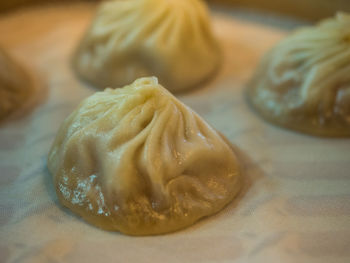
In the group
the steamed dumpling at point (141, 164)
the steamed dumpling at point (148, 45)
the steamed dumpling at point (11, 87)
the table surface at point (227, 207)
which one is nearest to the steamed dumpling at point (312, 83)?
the table surface at point (227, 207)

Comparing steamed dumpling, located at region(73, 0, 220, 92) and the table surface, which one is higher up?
steamed dumpling, located at region(73, 0, 220, 92)

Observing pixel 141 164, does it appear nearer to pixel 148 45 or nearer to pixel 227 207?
pixel 227 207

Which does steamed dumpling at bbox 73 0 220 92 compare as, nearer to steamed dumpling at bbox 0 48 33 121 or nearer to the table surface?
the table surface

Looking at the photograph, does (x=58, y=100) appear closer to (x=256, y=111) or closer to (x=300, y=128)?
(x=256, y=111)

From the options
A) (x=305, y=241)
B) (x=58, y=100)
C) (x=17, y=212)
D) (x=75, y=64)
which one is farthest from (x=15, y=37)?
(x=305, y=241)

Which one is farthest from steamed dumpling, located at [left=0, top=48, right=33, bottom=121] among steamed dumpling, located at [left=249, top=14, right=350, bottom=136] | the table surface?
steamed dumpling, located at [left=249, top=14, right=350, bottom=136]
